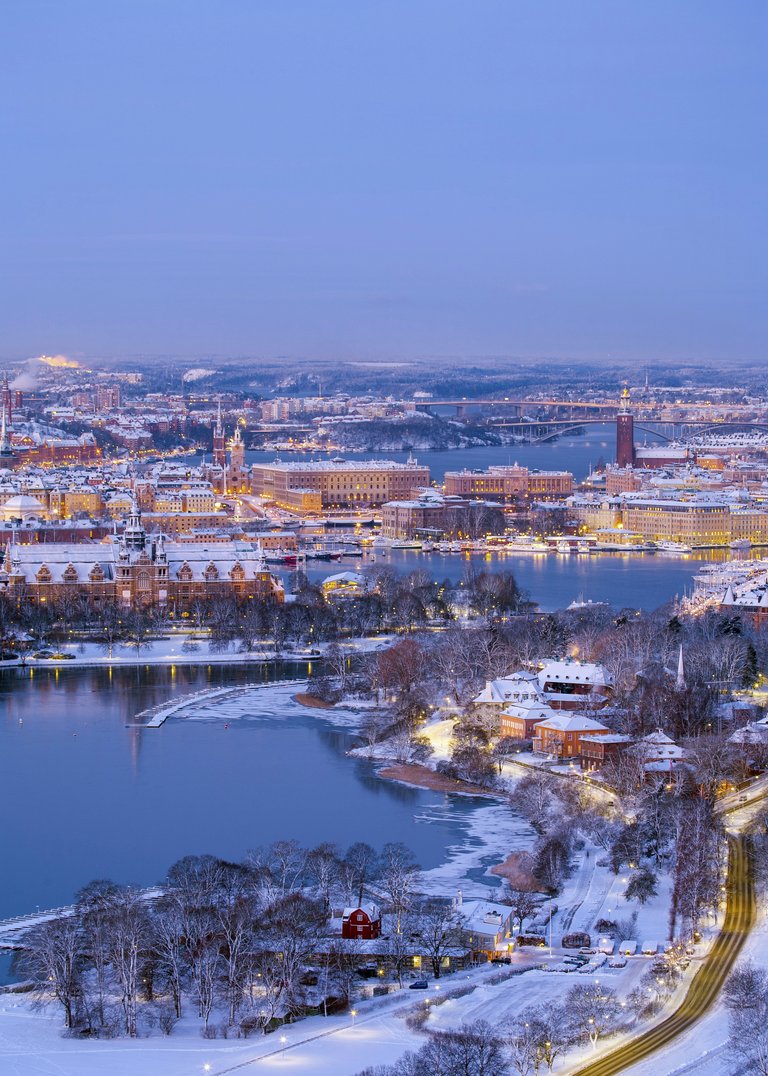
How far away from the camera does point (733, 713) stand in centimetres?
1545

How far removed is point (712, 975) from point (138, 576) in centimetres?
1444

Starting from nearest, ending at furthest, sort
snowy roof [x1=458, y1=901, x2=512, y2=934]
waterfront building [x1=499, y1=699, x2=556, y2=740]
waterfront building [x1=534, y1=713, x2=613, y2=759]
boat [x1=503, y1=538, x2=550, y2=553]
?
1. snowy roof [x1=458, y1=901, x2=512, y2=934]
2. waterfront building [x1=534, y1=713, x2=613, y2=759]
3. waterfront building [x1=499, y1=699, x2=556, y2=740]
4. boat [x1=503, y1=538, x2=550, y2=553]

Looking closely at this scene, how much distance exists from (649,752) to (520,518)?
70.1 ft

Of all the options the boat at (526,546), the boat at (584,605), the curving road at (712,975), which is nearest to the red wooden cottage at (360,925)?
the curving road at (712,975)

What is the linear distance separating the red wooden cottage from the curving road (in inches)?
65.4

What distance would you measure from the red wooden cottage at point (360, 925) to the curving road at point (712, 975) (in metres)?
1.66

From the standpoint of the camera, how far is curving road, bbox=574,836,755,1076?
27.4ft

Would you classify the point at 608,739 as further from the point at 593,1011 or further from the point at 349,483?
the point at 349,483

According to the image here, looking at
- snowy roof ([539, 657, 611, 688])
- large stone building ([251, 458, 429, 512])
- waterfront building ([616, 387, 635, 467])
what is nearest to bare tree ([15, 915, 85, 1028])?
snowy roof ([539, 657, 611, 688])

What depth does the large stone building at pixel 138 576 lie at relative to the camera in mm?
22938

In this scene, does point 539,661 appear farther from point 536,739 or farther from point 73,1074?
point 73,1074

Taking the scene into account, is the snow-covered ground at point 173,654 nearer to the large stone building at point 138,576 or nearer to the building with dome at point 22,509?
the large stone building at point 138,576

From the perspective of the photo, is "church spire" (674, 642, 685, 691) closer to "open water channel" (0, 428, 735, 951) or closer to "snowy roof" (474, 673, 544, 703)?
"snowy roof" (474, 673, 544, 703)

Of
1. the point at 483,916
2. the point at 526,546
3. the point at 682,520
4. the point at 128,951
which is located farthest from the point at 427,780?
the point at 682,520
